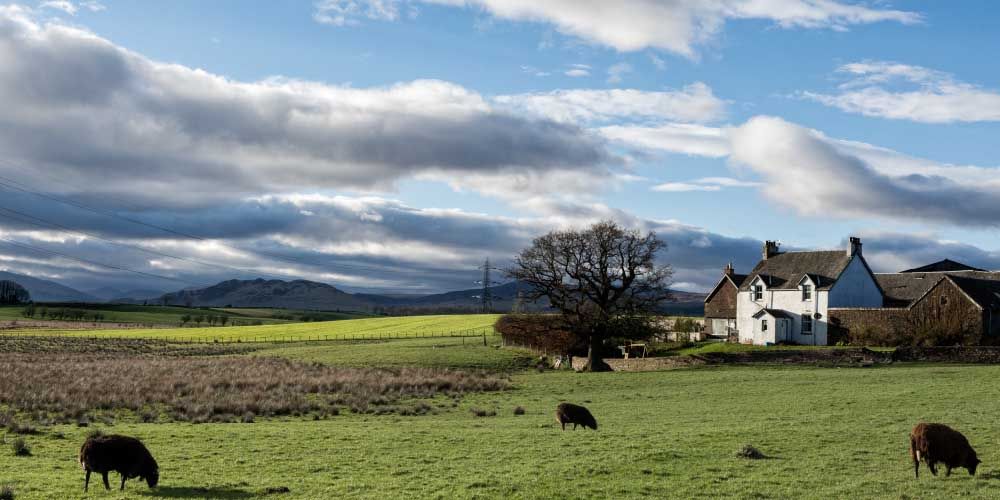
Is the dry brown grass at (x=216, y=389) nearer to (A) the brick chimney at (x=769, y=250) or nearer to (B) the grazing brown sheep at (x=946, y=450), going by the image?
(B) the grazing brown sheep at (x=946, y=450)

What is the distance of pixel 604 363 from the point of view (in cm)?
6919

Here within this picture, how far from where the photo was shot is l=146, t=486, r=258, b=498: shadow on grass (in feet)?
56.9

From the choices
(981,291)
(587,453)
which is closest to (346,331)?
(981,291)

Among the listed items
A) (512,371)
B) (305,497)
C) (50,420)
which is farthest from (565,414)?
(512,371)

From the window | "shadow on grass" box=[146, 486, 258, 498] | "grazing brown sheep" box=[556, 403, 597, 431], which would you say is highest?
the window

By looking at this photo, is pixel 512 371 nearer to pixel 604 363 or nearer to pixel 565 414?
pixel 604 363

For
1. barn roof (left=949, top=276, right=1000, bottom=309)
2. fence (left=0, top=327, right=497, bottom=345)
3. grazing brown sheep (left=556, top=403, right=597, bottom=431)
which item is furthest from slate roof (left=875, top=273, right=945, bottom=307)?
grazing brown sheep (left=556, top=403, right=597, bottom=431)

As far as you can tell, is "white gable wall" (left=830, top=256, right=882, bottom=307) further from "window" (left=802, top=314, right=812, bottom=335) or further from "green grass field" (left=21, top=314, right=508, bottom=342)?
"green grass field" (left=21, top=314, right=508, bottom=342)

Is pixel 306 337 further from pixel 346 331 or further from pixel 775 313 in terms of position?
pixel 775 313

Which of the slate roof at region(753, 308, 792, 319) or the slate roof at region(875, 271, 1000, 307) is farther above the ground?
the slate roof at region(875, 271, 1000, 307)

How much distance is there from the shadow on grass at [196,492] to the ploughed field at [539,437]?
110mm

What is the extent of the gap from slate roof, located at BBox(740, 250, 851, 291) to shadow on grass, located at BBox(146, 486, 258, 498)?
6914cm

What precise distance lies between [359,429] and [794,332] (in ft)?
194

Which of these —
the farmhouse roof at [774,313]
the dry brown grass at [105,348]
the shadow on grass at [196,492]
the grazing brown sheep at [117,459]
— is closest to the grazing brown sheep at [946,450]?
the shadow on grass at [196,492]
